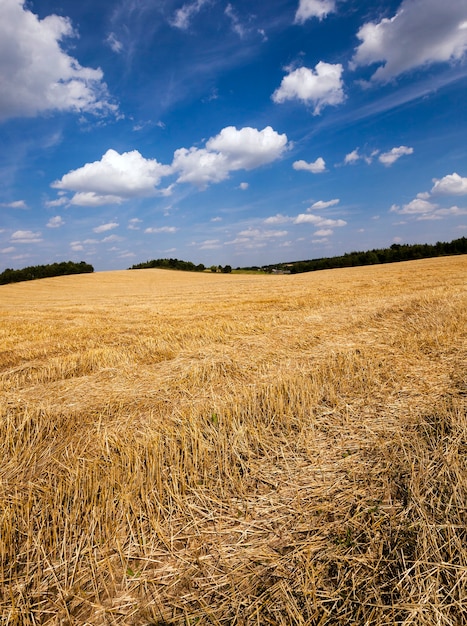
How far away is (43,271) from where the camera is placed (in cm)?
7062

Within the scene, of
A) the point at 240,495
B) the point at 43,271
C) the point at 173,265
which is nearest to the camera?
the point at 240,495

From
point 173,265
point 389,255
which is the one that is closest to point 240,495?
point 389,255

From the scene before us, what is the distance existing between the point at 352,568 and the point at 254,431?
5.37ft

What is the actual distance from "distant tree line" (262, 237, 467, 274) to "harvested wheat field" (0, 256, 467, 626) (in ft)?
236

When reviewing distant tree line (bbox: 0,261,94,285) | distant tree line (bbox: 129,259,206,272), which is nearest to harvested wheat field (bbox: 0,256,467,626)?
distant tree line (bbox: 0,261,94,285)

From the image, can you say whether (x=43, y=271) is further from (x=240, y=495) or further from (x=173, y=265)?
(x=240, y=495)

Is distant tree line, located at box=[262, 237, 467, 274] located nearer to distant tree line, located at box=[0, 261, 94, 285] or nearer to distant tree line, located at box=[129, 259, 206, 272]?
distant tree line, located at box=[129, 259, 206, 272]

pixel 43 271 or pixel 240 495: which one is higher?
pixel 43 271

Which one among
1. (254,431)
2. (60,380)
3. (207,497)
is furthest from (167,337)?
(207,497)

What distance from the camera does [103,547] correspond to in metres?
2.26

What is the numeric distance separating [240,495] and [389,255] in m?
77.8

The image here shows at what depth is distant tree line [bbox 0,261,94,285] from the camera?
211ft

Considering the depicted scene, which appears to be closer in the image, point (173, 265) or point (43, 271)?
point (43, 271)

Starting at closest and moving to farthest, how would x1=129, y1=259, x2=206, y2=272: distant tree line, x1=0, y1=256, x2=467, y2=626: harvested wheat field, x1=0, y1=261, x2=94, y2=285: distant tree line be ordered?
x1=0, y1=256, x2=467, y2=626: harvested wheat field → x1=0, y1=261, x2=94, y2=285: distant tree line → x1=129, y1=259, x2=206, y2=272: distant tree line
